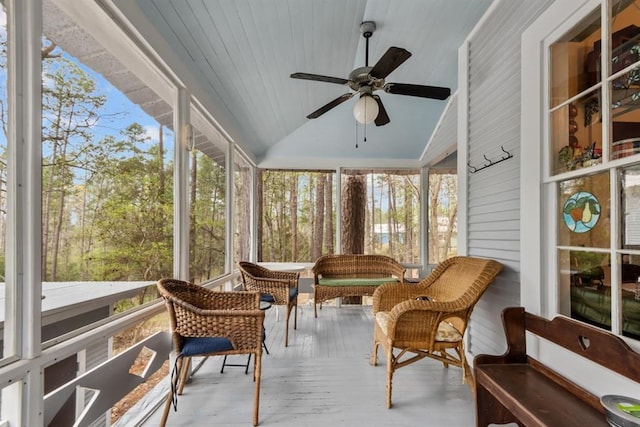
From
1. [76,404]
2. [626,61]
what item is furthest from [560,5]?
[76,404]

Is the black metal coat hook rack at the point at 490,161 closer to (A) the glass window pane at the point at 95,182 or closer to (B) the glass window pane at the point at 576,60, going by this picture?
(B) the glass window pane at the point at 576,60

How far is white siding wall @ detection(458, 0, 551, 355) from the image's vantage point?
2.00 meters

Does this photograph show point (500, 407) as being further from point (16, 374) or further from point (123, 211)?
point (123, 211)

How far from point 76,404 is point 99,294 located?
518 mm

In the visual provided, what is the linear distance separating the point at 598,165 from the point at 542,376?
1.09 meters

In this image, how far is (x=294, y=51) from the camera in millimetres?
2652

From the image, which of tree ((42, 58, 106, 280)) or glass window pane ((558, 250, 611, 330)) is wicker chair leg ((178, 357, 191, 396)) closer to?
tree ((42, 58, 106, 280))

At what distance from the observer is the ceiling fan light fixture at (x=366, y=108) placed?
2.52m

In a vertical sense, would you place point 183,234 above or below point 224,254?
above

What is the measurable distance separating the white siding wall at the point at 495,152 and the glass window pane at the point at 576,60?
0.29 metres

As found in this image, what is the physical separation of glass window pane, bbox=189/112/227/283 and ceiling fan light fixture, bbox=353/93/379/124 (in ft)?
4.77

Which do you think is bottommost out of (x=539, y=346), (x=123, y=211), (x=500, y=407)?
(x=500, y=407)

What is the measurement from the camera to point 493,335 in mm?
2229

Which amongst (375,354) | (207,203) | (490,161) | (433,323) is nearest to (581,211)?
(490,161)
